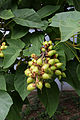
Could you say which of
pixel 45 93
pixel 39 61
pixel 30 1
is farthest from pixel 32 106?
pixel 39 61

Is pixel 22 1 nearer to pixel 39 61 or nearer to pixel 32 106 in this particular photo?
pixel 39 61

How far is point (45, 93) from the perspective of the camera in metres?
0.58

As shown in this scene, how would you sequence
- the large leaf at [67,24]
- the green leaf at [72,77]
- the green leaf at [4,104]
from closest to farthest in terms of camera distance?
the large leaf at [67,24]
the green leaf at [4,104]
the green leaf at [72,77]

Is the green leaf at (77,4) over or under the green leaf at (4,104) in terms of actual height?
over

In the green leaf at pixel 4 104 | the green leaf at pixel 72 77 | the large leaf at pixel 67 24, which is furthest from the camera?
the green leaf at pixel 72 77

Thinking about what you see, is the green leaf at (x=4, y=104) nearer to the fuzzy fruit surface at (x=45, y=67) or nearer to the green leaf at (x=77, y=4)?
the fuzzy fruit surface at (x=45, y=67)

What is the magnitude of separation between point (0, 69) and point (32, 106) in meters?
1.38

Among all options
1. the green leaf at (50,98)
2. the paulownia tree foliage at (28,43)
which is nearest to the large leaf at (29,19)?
the paulownia tree foliage at (28,43)

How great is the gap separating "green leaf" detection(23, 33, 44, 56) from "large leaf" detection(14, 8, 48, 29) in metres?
0.04

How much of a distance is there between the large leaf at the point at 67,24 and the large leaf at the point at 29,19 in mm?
113

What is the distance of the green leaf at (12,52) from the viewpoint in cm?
43

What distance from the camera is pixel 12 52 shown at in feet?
1.50

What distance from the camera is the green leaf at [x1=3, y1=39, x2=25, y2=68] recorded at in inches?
16.8

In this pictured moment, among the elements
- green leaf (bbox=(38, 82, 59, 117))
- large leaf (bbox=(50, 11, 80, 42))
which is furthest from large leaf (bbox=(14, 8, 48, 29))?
green leaf (bbox=(38, 82, 59, 117))
